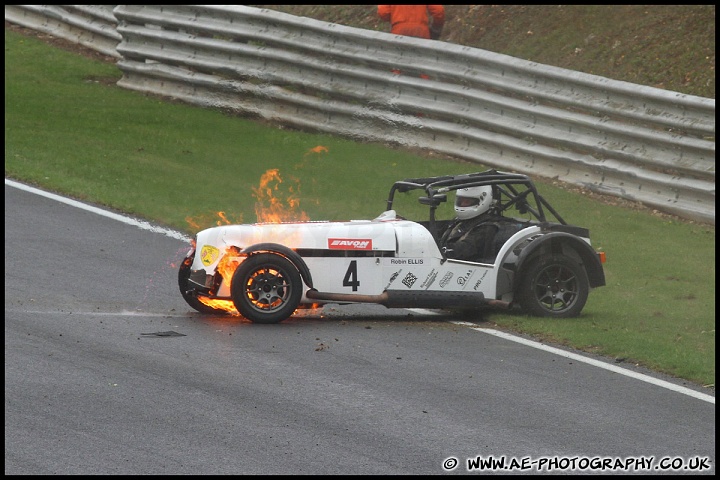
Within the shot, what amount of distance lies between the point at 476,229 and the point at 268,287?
2071mm

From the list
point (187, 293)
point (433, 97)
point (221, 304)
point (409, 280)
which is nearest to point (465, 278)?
point (409, 280)

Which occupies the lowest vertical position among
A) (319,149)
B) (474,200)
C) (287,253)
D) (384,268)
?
(384,268)

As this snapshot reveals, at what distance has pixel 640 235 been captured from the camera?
44.0 ft

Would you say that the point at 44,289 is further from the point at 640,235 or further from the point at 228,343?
the point at 640,235

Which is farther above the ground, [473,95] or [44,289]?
[473,95]

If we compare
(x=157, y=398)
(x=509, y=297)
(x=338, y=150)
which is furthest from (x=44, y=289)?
(x=338, y=150)

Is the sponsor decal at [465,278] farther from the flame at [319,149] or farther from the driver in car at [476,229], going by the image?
the flame at [319,149]

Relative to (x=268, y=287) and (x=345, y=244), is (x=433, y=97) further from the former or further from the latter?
(x=268, y=287)

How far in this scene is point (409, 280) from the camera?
1002cm

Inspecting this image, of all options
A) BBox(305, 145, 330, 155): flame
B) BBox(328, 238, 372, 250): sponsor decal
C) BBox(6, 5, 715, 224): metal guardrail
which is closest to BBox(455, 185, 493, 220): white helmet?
BBox(328, 238, 372, 250): sponsor decal

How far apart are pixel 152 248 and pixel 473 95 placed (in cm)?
556

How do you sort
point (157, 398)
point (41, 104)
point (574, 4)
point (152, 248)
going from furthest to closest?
point (574, 4) → point (41, 104) → point (152, 248) → point (157, 398)

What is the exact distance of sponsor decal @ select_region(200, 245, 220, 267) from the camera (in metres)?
9.80

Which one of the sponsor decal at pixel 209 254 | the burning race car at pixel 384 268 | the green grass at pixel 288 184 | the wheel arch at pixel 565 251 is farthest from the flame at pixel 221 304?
the wheel arch at pixel 565 251
